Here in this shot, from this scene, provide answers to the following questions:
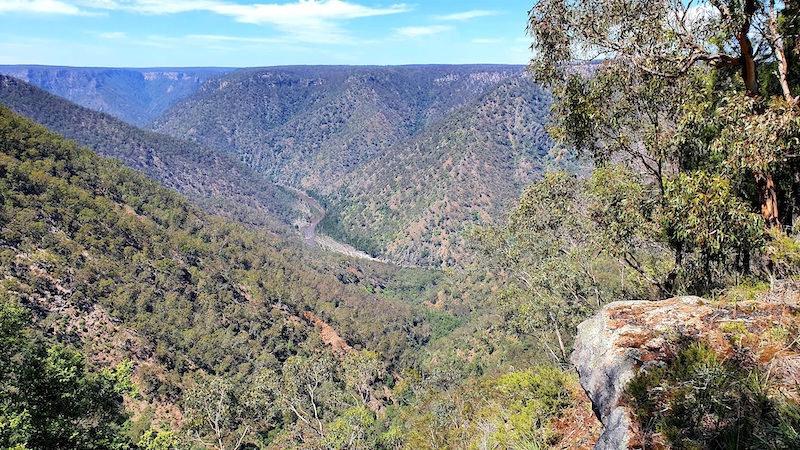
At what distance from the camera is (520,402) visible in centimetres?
915

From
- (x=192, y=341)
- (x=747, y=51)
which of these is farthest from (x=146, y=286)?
(x=747, y=51)

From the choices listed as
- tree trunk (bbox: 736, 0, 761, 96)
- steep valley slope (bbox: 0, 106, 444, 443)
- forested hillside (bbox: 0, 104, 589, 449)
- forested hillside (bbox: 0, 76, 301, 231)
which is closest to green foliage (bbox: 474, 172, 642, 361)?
forested hillside (bbox: 0, 104, 589, 449)

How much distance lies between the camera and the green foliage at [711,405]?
394 cm

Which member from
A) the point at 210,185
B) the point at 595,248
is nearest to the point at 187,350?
the point at 595,248

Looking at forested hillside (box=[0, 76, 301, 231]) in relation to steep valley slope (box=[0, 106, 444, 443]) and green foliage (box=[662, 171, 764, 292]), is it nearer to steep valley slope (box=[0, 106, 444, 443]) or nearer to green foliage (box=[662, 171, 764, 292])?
steep valley slope (box=[0, 106, 444, 443])

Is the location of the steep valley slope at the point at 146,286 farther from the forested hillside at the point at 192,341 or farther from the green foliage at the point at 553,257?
the green foliage at the point at 553,257

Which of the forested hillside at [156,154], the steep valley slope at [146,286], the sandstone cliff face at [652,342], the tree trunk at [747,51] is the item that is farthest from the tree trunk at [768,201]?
the forested hillside at [156,154]

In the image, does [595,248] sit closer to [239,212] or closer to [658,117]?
[658,117]

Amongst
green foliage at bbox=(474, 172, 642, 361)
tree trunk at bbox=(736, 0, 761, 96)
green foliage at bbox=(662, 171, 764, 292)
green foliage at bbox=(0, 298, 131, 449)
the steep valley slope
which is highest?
tree trunk at bbox=(736, 0, 761, 96)

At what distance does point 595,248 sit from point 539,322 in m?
4.16

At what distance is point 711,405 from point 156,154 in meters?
201

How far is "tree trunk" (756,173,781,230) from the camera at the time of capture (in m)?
7.60

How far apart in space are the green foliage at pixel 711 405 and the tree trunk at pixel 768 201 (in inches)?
156

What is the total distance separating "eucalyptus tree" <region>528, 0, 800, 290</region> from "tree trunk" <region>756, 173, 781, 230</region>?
0.8 inches
